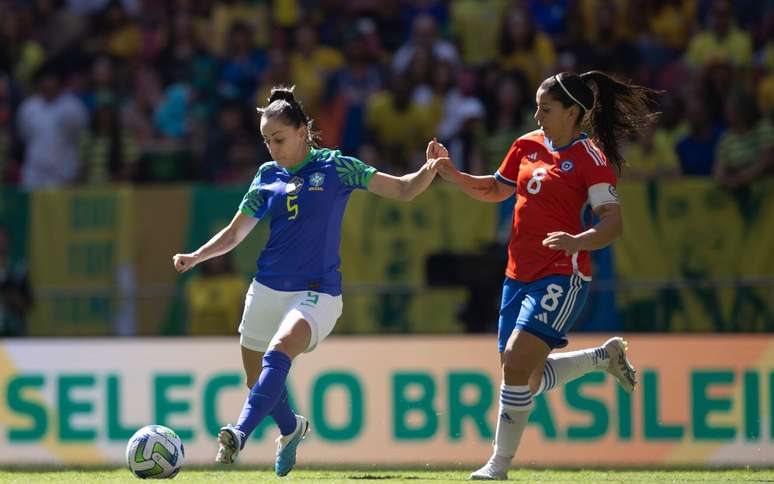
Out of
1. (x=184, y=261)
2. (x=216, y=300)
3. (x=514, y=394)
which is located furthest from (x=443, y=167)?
(x=216, y=300)

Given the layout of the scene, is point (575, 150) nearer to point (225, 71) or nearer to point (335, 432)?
point (335, 432)

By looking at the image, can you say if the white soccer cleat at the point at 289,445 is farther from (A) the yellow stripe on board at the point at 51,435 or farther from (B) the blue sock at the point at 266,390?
(A) the yellow stripe on board at the point at 51,435

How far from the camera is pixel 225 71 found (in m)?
15.6

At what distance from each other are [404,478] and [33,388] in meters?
3.29

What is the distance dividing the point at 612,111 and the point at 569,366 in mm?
1510

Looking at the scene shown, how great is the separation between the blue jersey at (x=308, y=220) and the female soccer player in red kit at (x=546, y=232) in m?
0.57

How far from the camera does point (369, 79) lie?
49.6ft

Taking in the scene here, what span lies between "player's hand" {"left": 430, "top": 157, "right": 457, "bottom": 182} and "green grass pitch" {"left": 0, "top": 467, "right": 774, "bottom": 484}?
68.3 inches

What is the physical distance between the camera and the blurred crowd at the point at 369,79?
13.9 meters

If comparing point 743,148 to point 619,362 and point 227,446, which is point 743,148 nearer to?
point 619,362

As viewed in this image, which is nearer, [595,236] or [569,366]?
[595,236]

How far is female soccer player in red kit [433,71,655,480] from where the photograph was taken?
25.5 ft

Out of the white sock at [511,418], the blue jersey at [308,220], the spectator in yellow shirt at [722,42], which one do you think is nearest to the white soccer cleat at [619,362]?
the white sock at [511,418]

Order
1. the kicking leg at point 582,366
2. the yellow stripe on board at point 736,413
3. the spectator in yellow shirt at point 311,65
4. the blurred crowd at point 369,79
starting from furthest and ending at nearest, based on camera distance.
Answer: the spectator in yellow shirt at point 311,65 < the blurred crowd at point 369,79 < the yellow stripe on board at point 736,413 < the kicking leg at point 582,366
